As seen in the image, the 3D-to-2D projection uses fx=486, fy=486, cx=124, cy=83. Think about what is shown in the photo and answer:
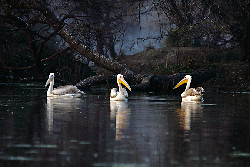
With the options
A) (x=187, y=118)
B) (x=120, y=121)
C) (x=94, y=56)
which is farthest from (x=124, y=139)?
(x=94, y=56)

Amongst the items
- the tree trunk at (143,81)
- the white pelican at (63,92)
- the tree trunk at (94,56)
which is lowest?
the white pelican at (63,92)

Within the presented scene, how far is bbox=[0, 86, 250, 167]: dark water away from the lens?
6.01m

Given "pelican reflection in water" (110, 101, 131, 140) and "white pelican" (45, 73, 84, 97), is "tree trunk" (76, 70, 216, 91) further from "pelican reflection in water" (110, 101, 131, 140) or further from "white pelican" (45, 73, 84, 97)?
"pelican reflection in water" (110, 101, 131, 140)

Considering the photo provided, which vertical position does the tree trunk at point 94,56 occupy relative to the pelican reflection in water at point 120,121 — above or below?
above

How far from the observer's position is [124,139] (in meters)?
7.66

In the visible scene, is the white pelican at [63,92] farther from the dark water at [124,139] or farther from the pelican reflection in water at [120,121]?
the dark water at [124,139]

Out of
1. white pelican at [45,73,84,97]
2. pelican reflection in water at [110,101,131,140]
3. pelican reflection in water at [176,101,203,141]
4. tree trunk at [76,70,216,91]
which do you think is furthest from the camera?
tree trunk at [76,70,216,91]

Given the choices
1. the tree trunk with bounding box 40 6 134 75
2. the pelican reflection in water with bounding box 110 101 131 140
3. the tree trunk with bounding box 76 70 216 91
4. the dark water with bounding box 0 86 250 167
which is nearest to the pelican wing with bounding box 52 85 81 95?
the tree trunk with bounding box 40 6 134 75

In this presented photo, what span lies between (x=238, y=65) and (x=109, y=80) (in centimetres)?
802

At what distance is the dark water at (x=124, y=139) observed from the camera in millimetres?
6008

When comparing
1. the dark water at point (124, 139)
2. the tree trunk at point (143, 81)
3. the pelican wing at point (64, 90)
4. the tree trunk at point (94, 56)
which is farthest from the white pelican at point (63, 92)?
the dark water at point (124, 139)

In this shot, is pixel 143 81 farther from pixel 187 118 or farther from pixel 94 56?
pixel 187 118

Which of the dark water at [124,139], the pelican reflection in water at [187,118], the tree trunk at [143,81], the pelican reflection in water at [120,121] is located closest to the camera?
the dark water at [124,139]

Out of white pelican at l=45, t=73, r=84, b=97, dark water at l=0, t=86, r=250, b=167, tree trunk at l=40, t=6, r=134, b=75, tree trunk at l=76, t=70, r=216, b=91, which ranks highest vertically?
tree trunk at l=40, t=6, r=134, b=75
